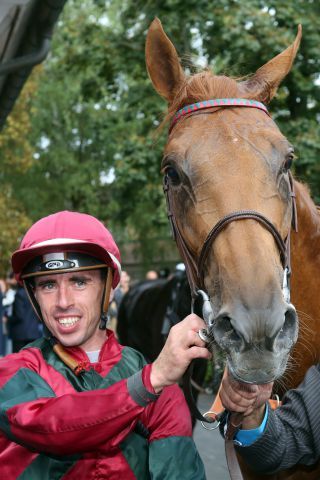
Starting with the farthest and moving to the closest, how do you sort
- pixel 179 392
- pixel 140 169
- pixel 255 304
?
pixel 140 169 < pixel 179 392 < pixel 255 304

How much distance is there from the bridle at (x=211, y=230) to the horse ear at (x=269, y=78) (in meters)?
0.09

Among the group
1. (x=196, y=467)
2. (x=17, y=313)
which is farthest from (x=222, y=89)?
(x=17, y=313)

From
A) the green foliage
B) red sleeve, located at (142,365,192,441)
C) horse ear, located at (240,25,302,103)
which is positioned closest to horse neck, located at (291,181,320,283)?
horse ear, located at (240,25,302,103)

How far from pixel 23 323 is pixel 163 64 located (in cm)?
781

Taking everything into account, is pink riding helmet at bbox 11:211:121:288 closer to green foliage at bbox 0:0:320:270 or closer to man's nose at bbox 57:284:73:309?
man's nose at bbox 57:284:73:309

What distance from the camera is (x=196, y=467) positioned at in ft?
7.80

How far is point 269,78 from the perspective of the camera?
121 inches

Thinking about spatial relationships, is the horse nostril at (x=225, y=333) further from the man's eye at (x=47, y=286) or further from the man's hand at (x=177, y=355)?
the man's eye at (x=47, y=286)

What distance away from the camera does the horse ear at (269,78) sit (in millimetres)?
2961

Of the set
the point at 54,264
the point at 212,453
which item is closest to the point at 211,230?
the point at 54,264

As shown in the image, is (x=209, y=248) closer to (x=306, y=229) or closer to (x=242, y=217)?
(x=242, y=217)

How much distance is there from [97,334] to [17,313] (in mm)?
8040

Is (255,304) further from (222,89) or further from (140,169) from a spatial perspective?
(140,169)

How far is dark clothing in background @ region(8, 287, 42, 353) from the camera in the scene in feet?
34.0
